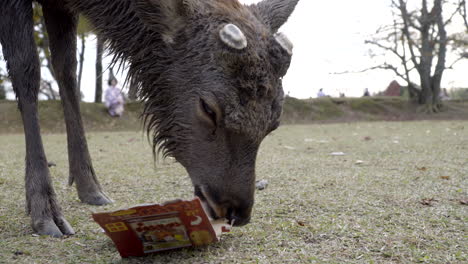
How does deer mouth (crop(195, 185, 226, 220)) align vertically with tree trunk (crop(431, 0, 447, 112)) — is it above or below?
below

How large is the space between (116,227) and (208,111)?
0.75 metres

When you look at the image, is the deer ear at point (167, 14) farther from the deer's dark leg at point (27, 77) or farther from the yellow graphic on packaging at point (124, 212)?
the yellow graphic on packaging at point (124, 212)

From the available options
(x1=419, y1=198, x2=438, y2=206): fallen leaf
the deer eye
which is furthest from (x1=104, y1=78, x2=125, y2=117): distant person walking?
the deer eye

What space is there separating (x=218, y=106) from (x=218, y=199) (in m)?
0.47

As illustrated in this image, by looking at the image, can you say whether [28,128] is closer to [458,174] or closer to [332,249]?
[332,249]

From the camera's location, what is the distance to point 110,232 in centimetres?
212

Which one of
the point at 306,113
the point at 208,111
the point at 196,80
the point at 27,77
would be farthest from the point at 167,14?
the point at 306,113

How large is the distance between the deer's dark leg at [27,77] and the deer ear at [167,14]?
0.82m

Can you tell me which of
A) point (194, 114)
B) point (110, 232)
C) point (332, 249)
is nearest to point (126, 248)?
point (110, 232)

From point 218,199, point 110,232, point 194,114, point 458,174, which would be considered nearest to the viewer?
point 110,232

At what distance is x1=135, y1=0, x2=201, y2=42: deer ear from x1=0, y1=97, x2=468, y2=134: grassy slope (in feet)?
46.7

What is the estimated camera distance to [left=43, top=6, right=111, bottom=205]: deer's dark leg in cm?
370

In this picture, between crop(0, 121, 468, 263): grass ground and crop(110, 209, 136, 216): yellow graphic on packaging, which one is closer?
crop(110, 209, 136, 216): yellow graphic on packaging

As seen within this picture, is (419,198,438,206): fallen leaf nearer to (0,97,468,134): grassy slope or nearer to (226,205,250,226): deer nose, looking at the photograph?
(226,205,250,226): deer nose
